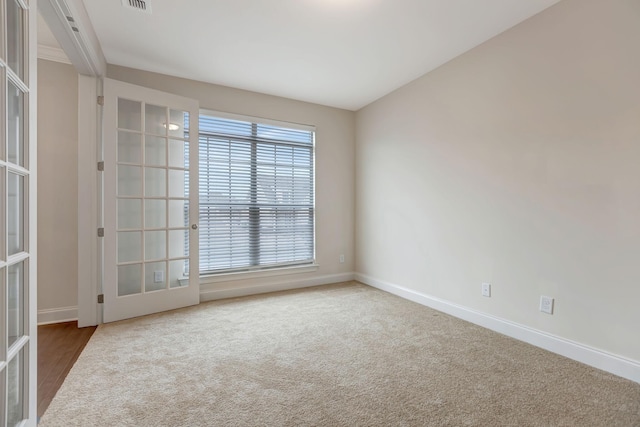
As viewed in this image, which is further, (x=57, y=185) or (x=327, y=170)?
(x=327, y=170)

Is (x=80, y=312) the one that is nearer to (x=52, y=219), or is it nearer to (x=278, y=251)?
(x=52, y=219)

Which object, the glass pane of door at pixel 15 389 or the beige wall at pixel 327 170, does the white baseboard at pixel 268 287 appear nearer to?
the beige wall at pixel 327 170

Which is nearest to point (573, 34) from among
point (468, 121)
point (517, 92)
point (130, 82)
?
point (517, 92)

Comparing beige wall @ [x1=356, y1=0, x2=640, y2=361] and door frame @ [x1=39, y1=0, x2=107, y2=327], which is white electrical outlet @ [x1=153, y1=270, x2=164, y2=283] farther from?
beige wall @ [x1=356, y1=0, x2=640, y2=361]

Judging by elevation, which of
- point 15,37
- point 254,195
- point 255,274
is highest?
point 15,37

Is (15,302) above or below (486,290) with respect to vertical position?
above

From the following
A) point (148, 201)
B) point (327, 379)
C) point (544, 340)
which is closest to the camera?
point (327, 379)

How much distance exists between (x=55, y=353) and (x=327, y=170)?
329cm

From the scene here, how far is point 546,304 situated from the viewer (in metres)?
2.27

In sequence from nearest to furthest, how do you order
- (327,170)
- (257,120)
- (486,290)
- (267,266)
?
(486,290) < (257,120) < (267,266) < (327,170)

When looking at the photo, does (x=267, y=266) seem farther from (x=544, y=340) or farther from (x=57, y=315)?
(x=544, y=340)

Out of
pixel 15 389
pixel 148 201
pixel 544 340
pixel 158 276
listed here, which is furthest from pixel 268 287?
pixel 544 340

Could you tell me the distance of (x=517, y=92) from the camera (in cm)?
243

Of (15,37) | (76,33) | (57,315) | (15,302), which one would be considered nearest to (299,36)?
(76,33)
